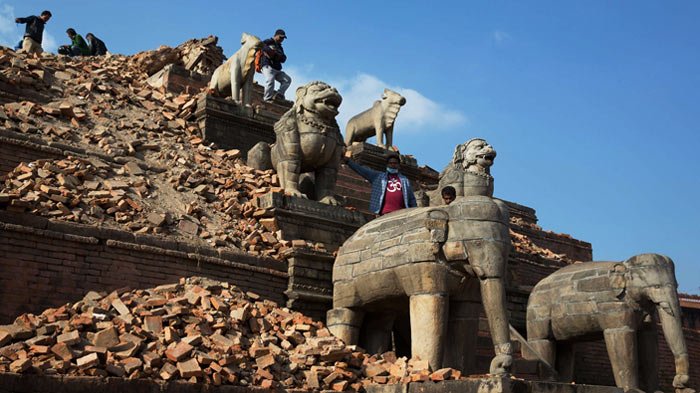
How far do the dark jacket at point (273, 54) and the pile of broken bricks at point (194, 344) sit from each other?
12339 mm

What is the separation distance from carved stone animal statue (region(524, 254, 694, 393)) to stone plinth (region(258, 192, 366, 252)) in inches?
142

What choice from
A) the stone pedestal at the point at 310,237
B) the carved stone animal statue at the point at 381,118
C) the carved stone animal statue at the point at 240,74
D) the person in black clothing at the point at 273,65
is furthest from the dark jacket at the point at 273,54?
the stone pedestal at the point at 310,237

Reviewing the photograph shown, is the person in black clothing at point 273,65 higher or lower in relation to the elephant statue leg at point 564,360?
higher

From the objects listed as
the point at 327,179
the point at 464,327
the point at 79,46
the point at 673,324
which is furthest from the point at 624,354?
the point at 79,46

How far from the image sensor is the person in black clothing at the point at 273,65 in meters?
22.7

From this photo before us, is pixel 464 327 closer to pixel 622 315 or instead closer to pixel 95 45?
pixel 622 315

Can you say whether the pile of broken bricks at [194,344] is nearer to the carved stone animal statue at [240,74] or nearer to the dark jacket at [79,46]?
the carved stone animal statue at [240,74]

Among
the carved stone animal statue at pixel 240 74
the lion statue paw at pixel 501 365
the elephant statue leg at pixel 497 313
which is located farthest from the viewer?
the carved stone animal statue at pixel 240 74

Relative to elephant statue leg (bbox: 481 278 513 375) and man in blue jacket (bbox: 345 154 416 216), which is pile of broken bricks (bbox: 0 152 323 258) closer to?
man in blue jacket (bbox: 345 154 416 216)

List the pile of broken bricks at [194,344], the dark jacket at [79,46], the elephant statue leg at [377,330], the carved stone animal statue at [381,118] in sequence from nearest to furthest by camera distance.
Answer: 1. the pile of broken bricks at [194,344]
2. the elephant statue leg at [377,330]
3. the carved stone animal statue at [381,118]
4. the dark jacket at [79,46]

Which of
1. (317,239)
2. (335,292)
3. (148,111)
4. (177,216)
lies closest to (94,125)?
(148,111)

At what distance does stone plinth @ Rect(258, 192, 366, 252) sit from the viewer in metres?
14.0

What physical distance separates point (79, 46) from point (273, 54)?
6.65 metres

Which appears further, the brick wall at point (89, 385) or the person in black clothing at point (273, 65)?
the person in black clothing at point (273, 65)
